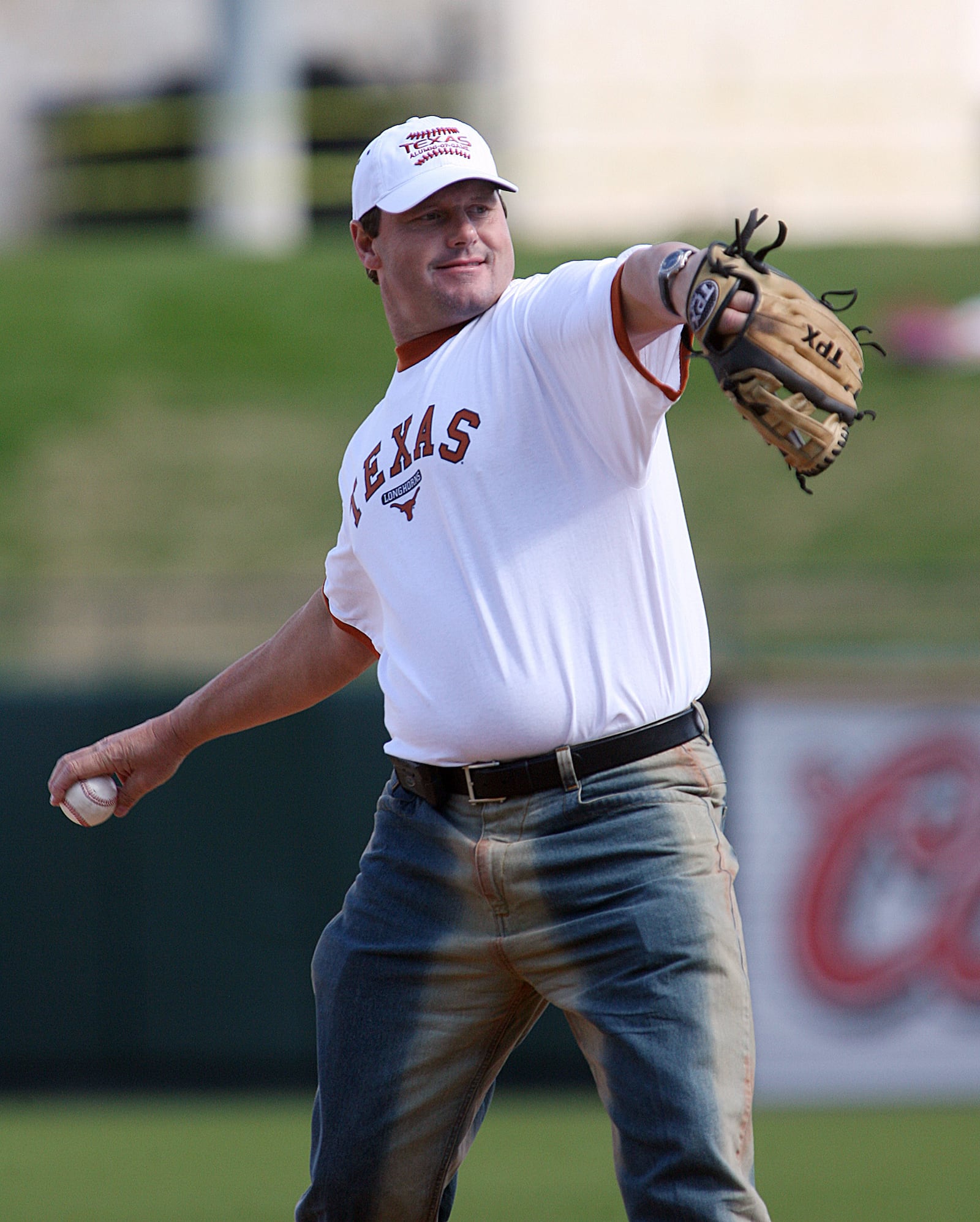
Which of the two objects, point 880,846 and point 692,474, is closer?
point 880,846

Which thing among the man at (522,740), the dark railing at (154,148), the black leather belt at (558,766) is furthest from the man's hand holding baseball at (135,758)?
the dark railing at (154,148)

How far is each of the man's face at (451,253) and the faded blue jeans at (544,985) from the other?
91 cm

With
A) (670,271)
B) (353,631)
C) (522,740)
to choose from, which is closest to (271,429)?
(353,631)

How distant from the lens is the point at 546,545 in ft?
10.2

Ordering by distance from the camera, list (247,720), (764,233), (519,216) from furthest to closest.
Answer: (519,216), (764,233), (247,720)

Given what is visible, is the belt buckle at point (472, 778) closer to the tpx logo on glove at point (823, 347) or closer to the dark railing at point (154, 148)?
the tpx logo on glove at point (823, 347)

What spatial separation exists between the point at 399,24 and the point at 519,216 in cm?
292

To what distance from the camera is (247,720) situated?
3.81 m

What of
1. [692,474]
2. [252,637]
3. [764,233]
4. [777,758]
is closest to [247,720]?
[777,758]

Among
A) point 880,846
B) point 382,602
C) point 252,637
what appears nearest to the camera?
point 382,602

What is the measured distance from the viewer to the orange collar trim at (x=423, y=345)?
3398 mm

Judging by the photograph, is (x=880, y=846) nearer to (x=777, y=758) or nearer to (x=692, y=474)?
(x=777, y=758)

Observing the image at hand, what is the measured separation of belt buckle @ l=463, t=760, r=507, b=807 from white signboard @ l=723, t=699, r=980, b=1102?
15.3 feet

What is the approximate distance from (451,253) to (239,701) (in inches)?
41.6
